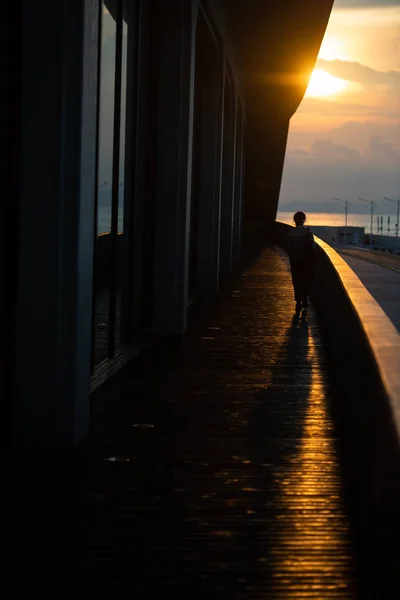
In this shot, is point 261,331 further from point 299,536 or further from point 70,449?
point 299,536

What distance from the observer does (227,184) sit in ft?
77.4

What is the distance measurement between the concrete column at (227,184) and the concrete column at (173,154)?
10782 millimetres

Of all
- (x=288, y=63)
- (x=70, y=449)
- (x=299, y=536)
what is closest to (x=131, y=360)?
(x=70, y=449)

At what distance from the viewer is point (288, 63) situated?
2503 centimetres

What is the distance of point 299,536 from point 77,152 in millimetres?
2741

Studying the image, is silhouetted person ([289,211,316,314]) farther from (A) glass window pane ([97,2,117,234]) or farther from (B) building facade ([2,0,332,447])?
(A) glass window pane ([97,2,117,234])

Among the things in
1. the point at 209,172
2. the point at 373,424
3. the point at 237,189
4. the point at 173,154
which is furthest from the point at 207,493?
the point at 237,189

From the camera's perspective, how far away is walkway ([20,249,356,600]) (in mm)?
Result: 4078

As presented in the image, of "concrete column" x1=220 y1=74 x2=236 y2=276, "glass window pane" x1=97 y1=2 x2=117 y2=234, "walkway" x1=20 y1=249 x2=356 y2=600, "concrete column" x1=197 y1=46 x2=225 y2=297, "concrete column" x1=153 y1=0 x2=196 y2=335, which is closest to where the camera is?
"walkway" x1=20 y1=249 x2=356 y2=600

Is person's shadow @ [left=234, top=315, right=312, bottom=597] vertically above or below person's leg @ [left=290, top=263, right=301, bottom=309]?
below

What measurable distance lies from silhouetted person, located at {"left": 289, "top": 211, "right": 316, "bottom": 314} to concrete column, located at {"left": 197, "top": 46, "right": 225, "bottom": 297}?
139 inches

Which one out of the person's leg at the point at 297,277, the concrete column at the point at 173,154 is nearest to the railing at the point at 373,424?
the concrete column at the point at 173,154

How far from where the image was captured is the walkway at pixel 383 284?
5491 centimetres

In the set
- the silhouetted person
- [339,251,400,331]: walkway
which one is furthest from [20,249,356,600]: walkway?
[339,251,400,331]: walkway
